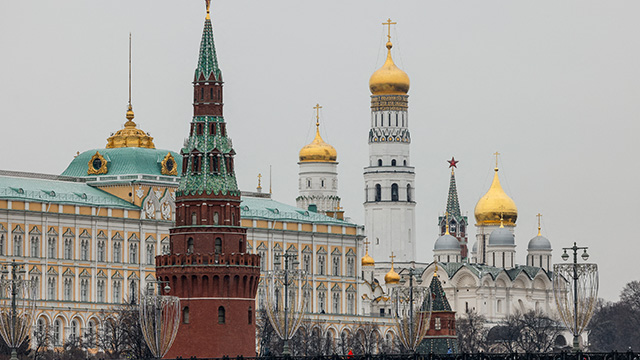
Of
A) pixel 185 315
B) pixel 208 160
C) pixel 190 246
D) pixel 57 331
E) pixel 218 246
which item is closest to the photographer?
A: pixel 185 315

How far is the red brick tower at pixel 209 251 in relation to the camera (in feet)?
486

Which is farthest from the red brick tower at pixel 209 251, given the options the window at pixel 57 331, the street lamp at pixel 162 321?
the window at pixel 57 331

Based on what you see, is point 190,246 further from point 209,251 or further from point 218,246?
point 218,246

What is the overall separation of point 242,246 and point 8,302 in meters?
41.9

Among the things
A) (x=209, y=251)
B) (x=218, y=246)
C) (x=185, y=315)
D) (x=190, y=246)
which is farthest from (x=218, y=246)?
(x=185, y=315)

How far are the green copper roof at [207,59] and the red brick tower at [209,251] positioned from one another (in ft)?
0.23

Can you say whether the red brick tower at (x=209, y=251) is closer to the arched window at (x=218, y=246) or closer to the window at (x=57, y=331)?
the arched window at (x=218, y=246)

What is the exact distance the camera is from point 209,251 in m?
150

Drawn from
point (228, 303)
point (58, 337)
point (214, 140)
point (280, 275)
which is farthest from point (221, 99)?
point (58, 337)

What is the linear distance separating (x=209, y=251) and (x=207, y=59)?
47.8ft

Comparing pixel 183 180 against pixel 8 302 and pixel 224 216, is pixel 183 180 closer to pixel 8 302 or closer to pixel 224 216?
pixel 224 216

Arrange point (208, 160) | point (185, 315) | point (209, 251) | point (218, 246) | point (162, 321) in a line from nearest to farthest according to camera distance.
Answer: point (162, 321) < point (185, 315) < point (209, 251) < point (218, 246) < point (208, 160)

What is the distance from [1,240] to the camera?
199 m

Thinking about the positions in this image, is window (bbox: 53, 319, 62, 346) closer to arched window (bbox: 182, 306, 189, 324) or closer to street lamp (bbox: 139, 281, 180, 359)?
street lamp (bbox: 139, 281, 180, 359)
